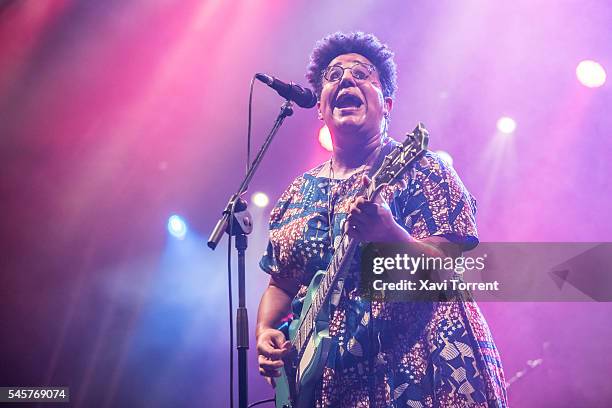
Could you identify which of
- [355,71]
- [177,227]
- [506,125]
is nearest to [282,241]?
[355,71]

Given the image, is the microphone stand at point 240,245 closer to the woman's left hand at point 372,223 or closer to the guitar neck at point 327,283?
the guitar neck at point 327,283

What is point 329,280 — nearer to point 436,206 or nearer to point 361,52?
point 436,206

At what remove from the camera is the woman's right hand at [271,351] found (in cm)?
218

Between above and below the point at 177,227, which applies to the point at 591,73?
above

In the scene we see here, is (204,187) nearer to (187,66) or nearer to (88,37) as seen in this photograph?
(187,66)

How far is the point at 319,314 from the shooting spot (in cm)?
202

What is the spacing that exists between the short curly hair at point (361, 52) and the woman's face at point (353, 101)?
4cm

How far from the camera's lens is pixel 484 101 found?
4914 millimetres

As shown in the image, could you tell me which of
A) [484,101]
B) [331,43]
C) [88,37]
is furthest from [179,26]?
[331,43]

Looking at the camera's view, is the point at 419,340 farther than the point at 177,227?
No

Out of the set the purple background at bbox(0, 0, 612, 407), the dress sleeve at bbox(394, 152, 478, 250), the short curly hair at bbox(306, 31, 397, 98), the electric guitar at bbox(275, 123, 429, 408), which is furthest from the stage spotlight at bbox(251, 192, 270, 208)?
the dress sleeve at bbox(394, 152, 478, 250)

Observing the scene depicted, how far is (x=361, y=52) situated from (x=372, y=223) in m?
1.05

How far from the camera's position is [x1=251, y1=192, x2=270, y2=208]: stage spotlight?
201 inches

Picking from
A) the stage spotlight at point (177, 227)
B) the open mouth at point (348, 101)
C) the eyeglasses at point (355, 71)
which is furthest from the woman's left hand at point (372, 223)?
the stage spotlight at point (177, 227)
